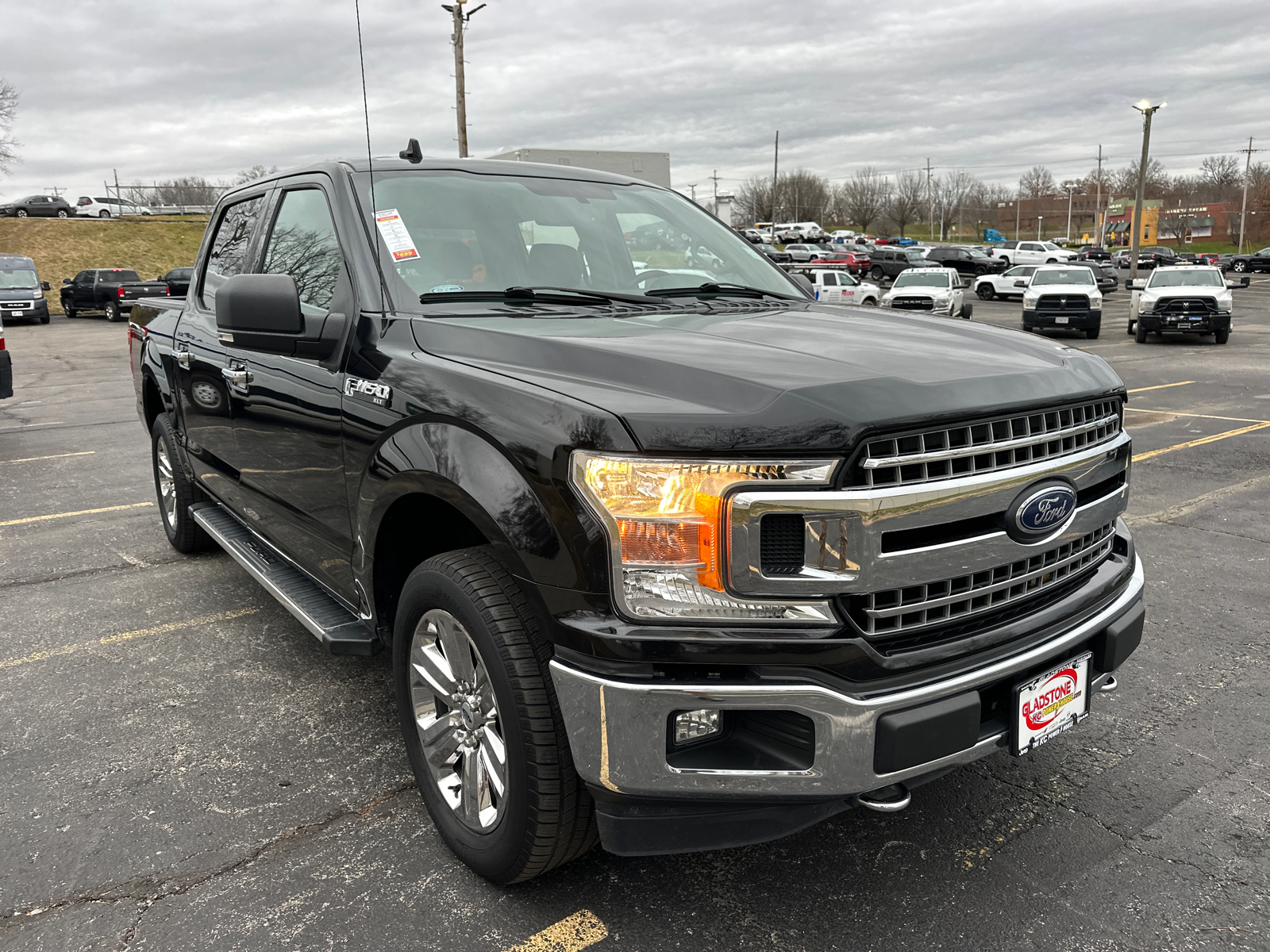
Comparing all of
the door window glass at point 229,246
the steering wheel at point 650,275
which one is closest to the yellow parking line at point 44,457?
the door window glass at point 229,246

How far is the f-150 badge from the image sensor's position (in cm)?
268

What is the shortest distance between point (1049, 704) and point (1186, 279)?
69.1 feet

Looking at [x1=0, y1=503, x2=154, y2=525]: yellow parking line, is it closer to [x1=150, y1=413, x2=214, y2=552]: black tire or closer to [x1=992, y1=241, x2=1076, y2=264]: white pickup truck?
[x1=150, y1=413, x2=214, y2=552]: black tire

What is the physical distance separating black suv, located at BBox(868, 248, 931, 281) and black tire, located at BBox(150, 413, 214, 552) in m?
42.3

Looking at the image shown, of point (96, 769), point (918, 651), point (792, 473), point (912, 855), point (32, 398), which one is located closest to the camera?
point (792, 473)

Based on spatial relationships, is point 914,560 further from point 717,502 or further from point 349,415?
point 349,415

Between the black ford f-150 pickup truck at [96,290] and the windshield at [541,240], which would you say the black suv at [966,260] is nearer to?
the black ford f-150 pickup truck at [96,290]

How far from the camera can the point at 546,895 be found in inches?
97.3

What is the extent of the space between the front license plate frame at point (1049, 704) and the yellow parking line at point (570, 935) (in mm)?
1106

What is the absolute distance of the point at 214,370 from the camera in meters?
4.07

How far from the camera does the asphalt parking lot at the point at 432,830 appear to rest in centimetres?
236

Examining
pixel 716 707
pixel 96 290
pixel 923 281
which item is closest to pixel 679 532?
pixel 716 707

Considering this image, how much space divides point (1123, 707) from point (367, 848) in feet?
8.99

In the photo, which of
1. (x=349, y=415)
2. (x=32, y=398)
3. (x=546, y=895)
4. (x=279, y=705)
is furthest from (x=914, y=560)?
(x=32, y=398)
